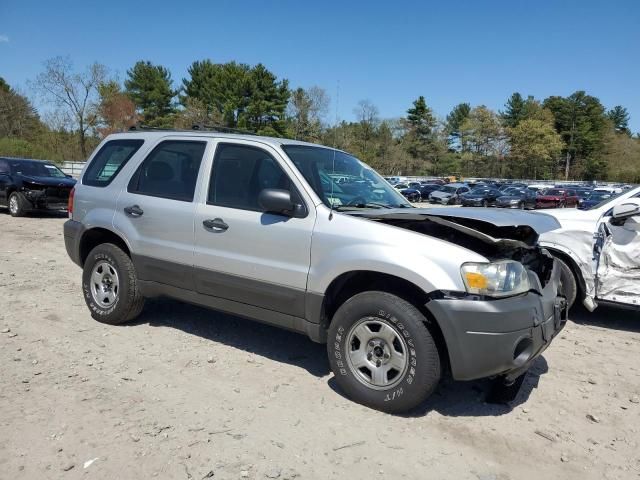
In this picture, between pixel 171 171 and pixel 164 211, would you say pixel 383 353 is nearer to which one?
pixel 164 211

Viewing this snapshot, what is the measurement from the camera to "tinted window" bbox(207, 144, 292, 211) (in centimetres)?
410

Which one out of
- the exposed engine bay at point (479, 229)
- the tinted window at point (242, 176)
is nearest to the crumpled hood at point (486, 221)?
the exposed engine bay at point (479, 229)

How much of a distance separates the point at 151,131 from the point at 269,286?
2.30m

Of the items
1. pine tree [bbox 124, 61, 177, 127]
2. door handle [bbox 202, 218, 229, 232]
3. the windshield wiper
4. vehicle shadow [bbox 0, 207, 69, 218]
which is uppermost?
pine tree [bbox 124, 61, 177, 127]

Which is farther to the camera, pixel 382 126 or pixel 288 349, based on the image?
pixel 382 126

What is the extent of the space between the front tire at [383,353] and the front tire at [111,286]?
2.30 meters

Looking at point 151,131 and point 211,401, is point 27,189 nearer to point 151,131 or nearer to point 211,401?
point 151,131

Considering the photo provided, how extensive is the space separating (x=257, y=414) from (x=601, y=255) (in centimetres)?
451

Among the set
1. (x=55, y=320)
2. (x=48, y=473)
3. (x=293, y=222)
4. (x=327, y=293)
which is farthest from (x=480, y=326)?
(x=55, y=320)

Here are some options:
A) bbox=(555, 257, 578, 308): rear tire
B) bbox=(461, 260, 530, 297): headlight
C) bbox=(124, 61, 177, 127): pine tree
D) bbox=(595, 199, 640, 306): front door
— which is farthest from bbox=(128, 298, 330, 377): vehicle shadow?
bbox=(124, 61, 177, 127): pine tree

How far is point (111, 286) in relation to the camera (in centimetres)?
515

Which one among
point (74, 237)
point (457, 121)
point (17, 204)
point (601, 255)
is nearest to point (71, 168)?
point (17, 204)

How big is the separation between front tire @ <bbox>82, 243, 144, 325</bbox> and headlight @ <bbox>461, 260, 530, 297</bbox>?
10.7 feet

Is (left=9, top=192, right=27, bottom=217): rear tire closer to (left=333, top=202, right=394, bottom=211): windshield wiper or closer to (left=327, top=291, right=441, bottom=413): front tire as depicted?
(left=333, top=202, right=394, bottom=211): windshield wiper
